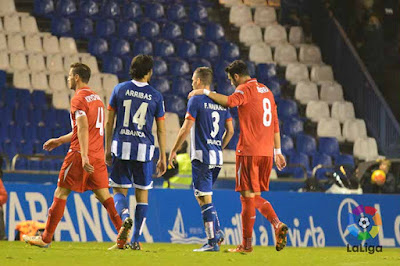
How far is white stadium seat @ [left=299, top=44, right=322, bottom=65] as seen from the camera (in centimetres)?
2525

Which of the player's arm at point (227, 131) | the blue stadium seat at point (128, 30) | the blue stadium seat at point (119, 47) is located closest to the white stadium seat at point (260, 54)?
the blue stadium seat at point (128, 30)

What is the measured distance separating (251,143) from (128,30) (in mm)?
12523

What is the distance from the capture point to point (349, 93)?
24.7 metres

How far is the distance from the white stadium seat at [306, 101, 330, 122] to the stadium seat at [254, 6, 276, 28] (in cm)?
322

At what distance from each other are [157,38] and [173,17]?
967 mm

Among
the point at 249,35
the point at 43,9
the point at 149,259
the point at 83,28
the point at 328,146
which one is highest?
the point at 43,9

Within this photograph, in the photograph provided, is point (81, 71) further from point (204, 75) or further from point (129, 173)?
point (204, 75)

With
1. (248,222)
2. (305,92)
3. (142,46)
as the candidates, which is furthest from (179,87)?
(248,222)

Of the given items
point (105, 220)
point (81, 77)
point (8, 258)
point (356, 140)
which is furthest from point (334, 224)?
point (8, 258)

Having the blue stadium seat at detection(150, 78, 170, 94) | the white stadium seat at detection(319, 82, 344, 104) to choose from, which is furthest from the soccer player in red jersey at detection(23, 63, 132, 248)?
the white stadium seat at detection(319, 82, 344, 104)

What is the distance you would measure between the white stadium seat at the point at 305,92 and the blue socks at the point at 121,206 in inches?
533

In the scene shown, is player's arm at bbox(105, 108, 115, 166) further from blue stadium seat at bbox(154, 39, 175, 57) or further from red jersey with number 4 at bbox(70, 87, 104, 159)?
blue stadium seat at bbox(154, 39, 175, 57)

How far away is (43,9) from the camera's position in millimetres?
23391

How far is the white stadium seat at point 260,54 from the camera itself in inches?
976
